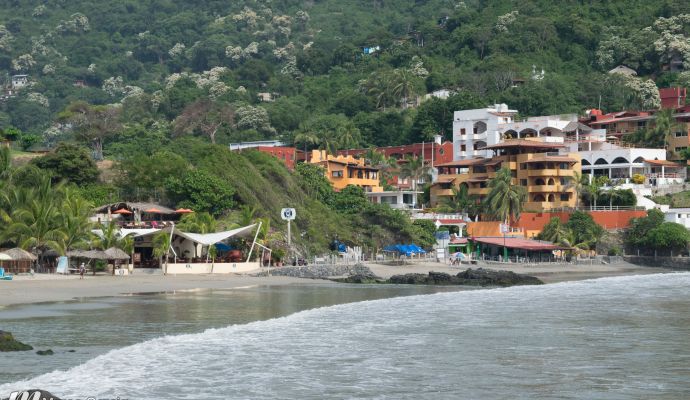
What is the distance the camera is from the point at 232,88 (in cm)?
15338

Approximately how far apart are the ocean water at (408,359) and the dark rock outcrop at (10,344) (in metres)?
2.18

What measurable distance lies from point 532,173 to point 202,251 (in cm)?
3936

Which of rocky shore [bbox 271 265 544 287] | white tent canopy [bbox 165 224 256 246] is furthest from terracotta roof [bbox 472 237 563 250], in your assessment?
white tent canopy [bbox 165 224 256 246]

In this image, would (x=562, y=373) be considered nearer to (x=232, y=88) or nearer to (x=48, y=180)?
(x=48, y=180)

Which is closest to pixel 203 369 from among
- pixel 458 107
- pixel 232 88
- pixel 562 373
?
pixel 562 373

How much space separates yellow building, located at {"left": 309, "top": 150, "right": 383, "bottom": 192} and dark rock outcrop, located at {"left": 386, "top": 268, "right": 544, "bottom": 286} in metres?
33.7

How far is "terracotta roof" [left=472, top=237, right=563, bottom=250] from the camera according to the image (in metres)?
74.3

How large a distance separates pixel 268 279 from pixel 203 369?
29.6 meters

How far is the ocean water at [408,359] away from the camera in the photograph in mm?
21219

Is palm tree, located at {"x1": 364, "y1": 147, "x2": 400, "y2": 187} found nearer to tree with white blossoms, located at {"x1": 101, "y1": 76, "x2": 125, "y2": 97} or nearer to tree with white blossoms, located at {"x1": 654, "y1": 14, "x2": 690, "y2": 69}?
tree with white blossoms, located at {"x1": 654, "y1": 14, "x2": 690, "y2": 69}

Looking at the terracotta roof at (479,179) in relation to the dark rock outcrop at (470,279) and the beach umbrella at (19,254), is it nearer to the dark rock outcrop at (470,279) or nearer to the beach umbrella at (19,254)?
the dark rock outcrop at (470,279)

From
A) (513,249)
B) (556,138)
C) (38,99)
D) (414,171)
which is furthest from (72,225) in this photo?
(38,99)

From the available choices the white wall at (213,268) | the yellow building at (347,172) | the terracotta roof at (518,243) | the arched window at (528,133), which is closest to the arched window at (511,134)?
the arched window at (528,133)

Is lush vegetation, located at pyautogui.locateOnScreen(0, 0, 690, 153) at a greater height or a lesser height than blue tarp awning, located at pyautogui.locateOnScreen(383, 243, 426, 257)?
greater
